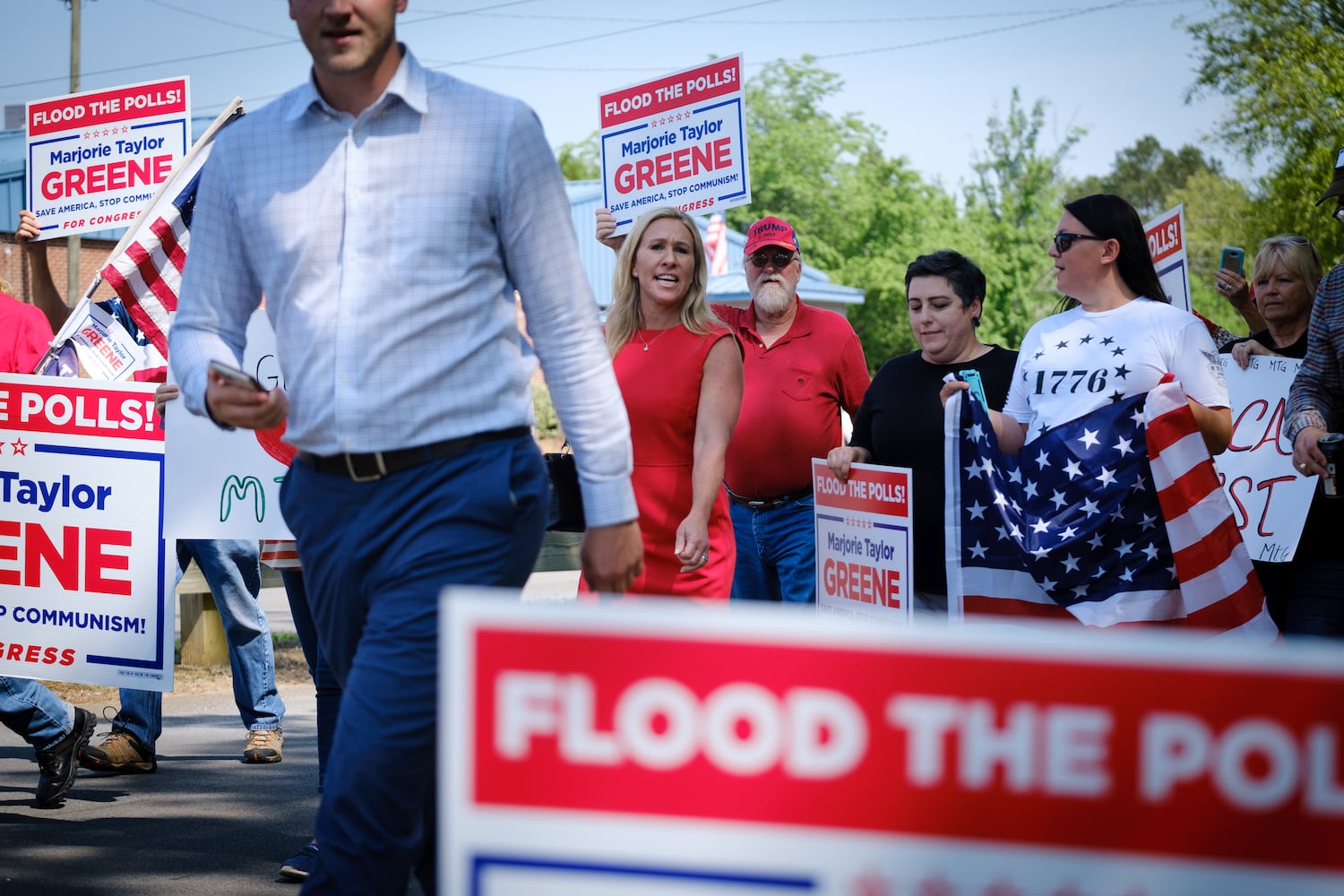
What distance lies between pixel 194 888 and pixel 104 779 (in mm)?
1928

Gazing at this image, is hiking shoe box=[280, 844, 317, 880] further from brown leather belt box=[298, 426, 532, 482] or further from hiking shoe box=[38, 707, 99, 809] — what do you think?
brown leather belt box=[298, 426, 532, 482]

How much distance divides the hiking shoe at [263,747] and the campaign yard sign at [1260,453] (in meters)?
4.23

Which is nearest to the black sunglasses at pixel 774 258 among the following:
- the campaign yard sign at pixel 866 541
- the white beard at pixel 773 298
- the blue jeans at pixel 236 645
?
the white beard at pixel 773 298

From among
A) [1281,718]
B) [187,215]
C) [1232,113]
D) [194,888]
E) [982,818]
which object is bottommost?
[194,888]

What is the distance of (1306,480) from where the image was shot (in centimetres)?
614

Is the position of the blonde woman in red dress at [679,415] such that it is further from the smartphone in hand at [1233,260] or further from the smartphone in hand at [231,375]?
the smartphone in hand at [1233,260]

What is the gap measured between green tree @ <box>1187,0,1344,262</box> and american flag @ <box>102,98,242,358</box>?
23780 mm

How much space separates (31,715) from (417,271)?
382cm

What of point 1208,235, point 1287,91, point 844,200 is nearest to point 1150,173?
point 1208,235

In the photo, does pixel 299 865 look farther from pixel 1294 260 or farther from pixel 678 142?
pixel 1294 260

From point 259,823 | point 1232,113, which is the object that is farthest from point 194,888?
point 1232,113

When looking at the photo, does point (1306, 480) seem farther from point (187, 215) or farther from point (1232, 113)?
point (1232, 113)

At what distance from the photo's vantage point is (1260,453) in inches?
263

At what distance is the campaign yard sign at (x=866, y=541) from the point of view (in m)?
5.55
